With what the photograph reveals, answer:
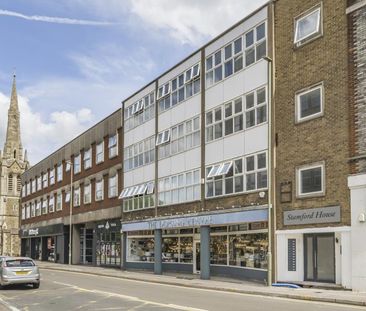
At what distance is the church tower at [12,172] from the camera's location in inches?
5010

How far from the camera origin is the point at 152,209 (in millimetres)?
40125

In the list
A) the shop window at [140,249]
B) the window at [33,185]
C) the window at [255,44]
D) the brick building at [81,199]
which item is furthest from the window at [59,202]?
the window at [255,44]

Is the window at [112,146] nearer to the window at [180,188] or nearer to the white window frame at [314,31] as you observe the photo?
the window at [180,188]

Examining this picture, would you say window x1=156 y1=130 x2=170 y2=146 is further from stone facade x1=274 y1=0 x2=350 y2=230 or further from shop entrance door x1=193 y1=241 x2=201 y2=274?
stone facade x1=274 y1=0 x2=350 y2=230

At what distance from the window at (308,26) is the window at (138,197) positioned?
16.4 m

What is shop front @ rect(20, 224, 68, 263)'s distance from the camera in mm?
60500

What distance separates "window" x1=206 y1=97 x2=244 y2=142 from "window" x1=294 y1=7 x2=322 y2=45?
486 centimetres

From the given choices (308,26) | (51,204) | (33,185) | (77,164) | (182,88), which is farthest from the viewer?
(33,185)

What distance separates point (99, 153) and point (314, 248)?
93.9 ft

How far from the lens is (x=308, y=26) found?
26.6m

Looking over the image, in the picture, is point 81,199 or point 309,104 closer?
point 309,104

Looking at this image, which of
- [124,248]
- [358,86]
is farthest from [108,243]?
[358,86]

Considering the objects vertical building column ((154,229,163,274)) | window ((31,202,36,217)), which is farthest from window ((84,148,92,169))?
window ((31,202,36,217))

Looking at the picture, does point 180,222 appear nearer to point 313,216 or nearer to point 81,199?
point 313,216
